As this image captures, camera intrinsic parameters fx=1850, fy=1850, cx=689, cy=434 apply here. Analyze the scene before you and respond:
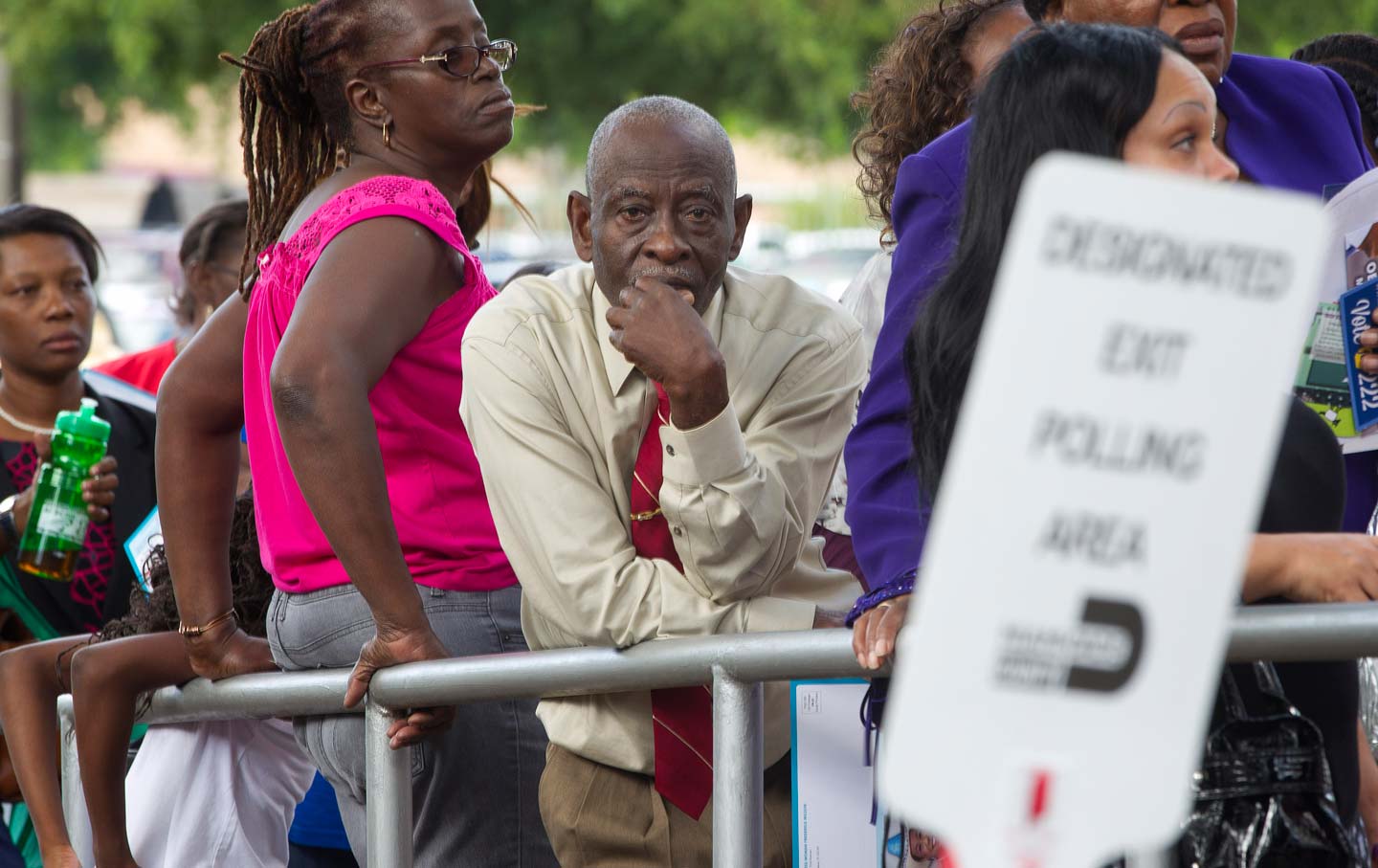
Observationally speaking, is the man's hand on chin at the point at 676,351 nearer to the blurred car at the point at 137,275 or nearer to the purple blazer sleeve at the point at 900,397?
the purple blazer sleeve at the point at 900,397

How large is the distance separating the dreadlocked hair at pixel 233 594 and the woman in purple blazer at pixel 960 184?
63.7 inches

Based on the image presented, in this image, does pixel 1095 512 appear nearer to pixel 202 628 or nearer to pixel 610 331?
pixel 610 331

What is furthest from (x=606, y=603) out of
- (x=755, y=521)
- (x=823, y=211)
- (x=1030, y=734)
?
(x=823, y=211)

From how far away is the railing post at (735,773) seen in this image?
8.39ft

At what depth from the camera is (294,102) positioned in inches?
139

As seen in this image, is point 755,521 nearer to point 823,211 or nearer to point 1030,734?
point 1030,734

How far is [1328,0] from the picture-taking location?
13297 millimetres

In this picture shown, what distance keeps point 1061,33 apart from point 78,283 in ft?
11.8

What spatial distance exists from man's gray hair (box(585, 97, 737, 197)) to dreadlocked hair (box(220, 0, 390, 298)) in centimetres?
55

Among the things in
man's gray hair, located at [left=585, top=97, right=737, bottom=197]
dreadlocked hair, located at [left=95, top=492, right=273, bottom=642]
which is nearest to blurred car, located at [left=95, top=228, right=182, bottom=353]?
dreadlocked hair, located at [left=95, top=492, right=273, bottom=642]

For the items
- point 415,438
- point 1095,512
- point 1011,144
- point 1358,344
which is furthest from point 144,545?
point 1095,512

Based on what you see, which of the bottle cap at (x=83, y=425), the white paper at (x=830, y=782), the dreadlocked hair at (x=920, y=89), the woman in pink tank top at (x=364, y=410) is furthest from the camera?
the bottle cap at (x=83, y=425)

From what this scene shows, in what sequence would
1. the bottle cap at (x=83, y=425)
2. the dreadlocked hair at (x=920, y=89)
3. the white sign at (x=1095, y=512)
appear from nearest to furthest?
the white sign at (x=1095, y=512)
the dreadlocked hair at (x=920, y=89)
the bottle cap at (x=83, y=425)

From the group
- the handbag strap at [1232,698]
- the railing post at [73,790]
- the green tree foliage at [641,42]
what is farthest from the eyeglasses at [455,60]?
the green tree foliage at [641,42]
